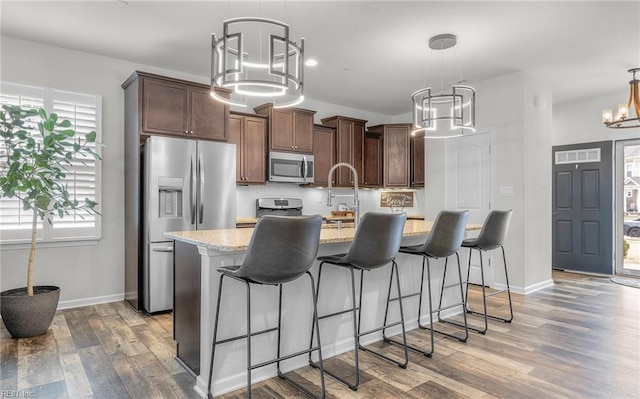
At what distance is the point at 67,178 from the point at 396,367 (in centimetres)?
357

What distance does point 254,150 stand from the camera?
5.13m

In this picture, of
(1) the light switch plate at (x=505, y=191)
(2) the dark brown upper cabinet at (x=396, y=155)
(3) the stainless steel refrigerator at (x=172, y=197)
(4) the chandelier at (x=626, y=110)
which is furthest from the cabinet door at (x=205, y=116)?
(4) the chandelier at (x=626, y=110)

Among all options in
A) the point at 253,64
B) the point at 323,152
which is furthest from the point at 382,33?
the point at 323,152

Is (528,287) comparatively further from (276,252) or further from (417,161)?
(276,252)

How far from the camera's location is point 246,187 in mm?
5359

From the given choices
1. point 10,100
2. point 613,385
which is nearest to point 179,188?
point 10,100

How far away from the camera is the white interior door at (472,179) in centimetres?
503

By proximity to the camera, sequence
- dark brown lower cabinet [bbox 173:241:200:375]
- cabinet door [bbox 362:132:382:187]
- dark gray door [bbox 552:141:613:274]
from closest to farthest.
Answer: dark brown lower cabinet [bbox 173:241:200:375] → dark gray door [bbox 552:141:613:274] → cabinet door [bbox 362:132:382:187]

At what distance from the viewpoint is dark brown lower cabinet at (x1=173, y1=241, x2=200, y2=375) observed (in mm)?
2311

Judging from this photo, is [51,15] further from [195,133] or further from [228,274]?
[228,274]

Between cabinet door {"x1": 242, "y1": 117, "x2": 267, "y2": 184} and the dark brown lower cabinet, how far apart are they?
2.55 m

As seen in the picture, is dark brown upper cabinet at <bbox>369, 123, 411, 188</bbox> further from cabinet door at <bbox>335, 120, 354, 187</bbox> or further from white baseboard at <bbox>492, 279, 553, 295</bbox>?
white baseboard at <bbox>492, 279, 553, 295</bbox>

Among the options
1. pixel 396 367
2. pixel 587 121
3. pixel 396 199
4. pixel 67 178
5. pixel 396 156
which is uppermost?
pixel 587 121

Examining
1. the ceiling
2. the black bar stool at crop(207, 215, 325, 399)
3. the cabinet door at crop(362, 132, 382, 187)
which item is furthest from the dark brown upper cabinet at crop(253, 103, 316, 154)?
the black bar stool at crop(207, 215, 325, 399)
